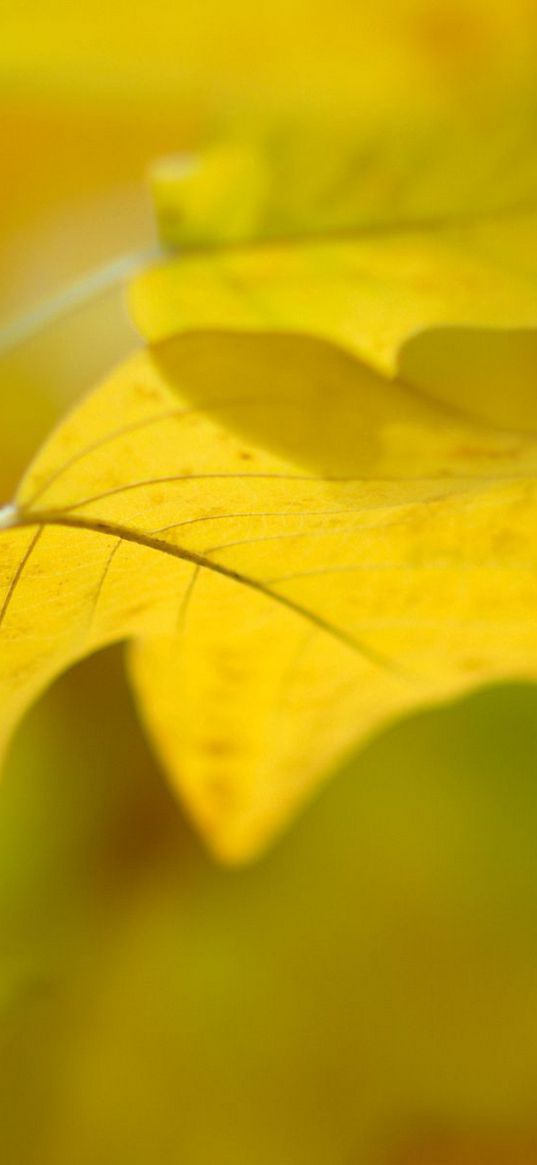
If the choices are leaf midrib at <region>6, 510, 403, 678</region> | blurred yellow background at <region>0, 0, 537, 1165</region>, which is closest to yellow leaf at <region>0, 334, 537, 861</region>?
leaf midrib at <region>6, 510, 403, 678</region>

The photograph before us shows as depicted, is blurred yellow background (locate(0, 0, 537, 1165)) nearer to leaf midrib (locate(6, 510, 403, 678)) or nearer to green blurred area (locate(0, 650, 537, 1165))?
green blurred area (locate(0, 650, 537, 1165))

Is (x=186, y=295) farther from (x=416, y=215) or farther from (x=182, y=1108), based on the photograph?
(x=182, y=1108)

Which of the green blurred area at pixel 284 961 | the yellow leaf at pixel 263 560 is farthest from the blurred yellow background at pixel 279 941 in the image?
the yellow leaf at pixel 263 560

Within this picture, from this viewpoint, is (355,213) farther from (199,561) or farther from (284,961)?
(284,961)

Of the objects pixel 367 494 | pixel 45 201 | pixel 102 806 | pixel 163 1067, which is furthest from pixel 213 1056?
pixel 45 201

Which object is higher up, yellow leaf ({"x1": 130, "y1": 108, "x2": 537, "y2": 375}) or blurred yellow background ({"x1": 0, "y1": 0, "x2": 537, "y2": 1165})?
yellow leaf ({"x1": 130, "y1": 108, "x2": 537, "y2": 375})

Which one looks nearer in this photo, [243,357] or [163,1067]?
[243,357]

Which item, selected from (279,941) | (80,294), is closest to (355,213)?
(80,294)
